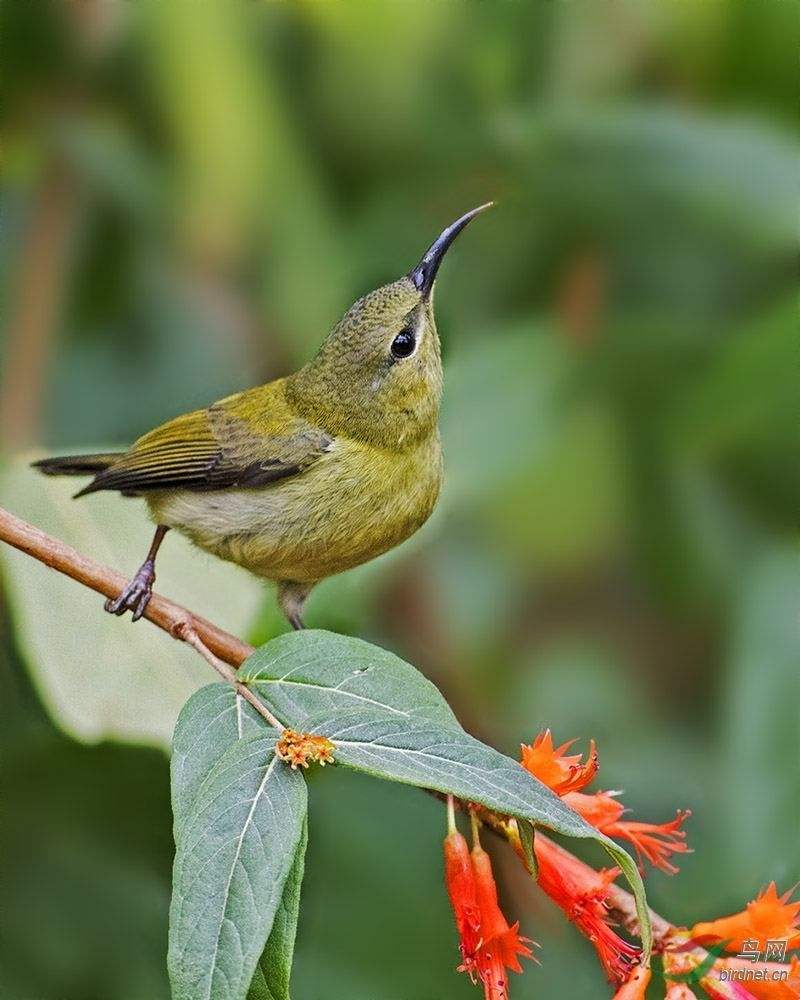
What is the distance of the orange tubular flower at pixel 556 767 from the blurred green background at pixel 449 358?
852 mm

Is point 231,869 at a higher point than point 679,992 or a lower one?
higher

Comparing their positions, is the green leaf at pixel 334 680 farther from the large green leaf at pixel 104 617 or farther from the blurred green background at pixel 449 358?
the blurred green background at pixel 449 358

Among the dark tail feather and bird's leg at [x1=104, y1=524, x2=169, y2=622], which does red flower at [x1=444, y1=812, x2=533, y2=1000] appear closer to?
bird's leg at [x1=104, y1=524, x2=169, y2=622]

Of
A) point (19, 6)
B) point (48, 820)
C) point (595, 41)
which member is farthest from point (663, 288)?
point (48, 820)

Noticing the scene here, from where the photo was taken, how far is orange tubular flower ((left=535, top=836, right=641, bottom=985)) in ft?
4.72

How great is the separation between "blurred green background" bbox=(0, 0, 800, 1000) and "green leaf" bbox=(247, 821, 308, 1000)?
3.34ft

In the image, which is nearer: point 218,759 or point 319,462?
point 218,759

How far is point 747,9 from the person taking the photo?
9.77 ft

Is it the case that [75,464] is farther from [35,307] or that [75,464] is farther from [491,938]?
[491,938]

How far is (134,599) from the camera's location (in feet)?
6.24

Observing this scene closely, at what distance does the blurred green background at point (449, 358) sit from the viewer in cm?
241

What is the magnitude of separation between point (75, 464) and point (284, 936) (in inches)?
50.7

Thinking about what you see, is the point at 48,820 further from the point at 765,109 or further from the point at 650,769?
the point at 765,109

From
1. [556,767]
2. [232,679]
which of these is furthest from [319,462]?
[556,767]
